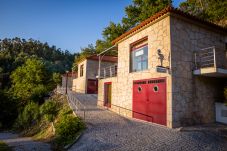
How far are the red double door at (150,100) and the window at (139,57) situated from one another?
1097 millimetres

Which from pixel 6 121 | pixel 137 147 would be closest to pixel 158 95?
pixel 137 147

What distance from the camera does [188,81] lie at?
9.50 m

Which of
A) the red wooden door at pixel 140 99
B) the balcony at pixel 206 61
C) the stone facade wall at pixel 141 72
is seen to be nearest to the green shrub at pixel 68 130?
the red wooden door at pixel 140 99

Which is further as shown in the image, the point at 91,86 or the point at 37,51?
the point at 37,51

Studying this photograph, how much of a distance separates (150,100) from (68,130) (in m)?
5.12

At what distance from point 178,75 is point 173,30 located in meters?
2.56

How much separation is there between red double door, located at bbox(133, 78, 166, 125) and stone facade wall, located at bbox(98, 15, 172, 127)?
35 cm

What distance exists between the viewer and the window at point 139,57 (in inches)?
441

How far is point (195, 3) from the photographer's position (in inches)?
856

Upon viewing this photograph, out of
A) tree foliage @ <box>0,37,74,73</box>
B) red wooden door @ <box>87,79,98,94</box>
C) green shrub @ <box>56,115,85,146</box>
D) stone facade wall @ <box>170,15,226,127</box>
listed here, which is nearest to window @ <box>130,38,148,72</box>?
stone facade wall @ <box>170,15,226,127</box>

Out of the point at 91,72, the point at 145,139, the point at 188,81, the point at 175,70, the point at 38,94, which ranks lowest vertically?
the point at 145,139

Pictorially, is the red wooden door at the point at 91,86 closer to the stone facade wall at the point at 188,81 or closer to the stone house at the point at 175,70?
the stone house at the point at 175,70

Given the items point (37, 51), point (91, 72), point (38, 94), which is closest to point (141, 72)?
point (91, 72)

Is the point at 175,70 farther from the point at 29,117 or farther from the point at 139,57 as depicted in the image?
the point at 29,117
